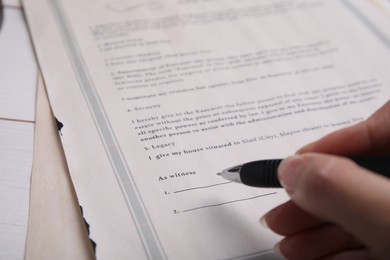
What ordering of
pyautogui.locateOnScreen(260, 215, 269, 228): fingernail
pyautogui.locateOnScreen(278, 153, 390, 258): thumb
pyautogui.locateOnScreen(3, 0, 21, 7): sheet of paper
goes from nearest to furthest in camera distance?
pyautogui.locateOnScreen(278, 153, 390, 258): thumb, pyautogui.locateOnScreen(260, 215, 269, 228): fingernail, pyautogui.locateOnScreen(3, 0, 21, 7): sheet of paper

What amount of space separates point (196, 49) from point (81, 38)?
13 centimetres

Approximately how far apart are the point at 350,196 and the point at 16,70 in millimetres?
340

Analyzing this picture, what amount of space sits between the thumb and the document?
0.33ft

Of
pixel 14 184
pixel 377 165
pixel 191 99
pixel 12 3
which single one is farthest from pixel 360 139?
pixel 12 3

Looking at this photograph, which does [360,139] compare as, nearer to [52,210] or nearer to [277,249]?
[277,249]

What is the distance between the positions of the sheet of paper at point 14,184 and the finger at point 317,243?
202mm

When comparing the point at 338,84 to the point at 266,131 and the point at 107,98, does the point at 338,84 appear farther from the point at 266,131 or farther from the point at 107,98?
the point at 107,98

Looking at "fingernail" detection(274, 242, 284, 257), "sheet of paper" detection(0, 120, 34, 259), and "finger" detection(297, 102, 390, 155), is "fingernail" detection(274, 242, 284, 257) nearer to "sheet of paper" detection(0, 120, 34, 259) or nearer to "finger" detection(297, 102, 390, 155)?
"finger" detection(297, 102, 390, 155)

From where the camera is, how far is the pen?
0.88 feet

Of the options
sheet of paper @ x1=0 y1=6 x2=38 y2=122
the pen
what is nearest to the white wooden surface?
sheet of paper @ x1=0 y1=6 x2=38 y2=122

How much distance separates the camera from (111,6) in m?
0.50

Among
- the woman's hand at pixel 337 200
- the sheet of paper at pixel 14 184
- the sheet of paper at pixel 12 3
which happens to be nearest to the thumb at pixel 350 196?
the woman's hand at pixel 337 200

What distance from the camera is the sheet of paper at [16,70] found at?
1.25 feet

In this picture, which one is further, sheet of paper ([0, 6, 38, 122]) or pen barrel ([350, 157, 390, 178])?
sheet of paper ([0, 6, 38, 122])
